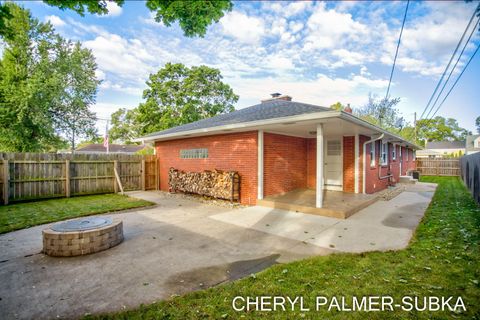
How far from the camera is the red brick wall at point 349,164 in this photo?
30.1 feet

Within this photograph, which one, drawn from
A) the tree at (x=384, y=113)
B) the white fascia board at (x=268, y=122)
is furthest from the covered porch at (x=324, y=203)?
the tree at (x=384, y=113)

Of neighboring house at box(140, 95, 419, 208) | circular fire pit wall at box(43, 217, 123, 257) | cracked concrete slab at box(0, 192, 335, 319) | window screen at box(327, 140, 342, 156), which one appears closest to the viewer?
cracked concrete slab at box(0, 192, 335, 319)

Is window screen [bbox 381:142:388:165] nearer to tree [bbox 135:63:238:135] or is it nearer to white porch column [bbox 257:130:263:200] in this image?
white porch column [bbox 257:130:263:200]

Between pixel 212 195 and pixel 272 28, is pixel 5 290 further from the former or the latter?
pixel 212 195

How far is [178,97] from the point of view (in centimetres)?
2612

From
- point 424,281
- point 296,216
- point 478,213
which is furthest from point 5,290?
point 478,213

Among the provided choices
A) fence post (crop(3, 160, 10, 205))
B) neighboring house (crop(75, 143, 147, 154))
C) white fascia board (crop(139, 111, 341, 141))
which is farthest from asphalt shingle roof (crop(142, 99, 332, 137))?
neighboring house (crop(75, 143, 147, 154))

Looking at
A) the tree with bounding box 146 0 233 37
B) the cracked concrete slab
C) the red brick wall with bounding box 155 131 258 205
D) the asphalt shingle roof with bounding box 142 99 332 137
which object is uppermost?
the tree with bounding box 146 0 233 37

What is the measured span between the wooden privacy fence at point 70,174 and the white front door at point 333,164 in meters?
8.59

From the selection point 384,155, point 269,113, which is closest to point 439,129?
point 384,155

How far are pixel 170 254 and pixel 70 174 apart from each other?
27.4ft

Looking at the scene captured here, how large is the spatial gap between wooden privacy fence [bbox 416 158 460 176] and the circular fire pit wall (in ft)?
87.9

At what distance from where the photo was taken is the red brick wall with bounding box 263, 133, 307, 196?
26.7 ft

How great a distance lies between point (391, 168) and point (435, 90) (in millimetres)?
4774
